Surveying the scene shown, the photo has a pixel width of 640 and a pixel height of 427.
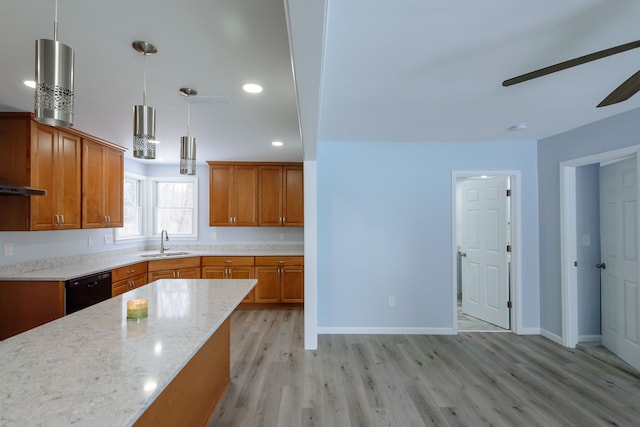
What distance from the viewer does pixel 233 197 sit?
5.08 metres

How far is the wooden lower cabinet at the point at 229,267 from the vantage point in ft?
15.6

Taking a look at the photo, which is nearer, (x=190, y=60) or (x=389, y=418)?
(x=190, y=60)

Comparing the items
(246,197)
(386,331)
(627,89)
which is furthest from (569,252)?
(246,197)

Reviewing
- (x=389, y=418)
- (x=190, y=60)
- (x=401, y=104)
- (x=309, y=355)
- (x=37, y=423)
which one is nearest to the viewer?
(x=37, y=423)

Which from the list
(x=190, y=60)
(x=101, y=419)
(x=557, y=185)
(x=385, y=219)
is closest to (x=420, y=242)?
(x=385, y=219)

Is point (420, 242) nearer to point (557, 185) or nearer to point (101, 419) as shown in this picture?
point (557, 185)

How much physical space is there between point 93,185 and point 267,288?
2.62 m

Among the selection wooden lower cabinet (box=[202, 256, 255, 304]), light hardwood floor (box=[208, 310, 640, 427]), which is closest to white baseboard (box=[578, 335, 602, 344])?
light hardwood floor (box=[208, 310, 640, 427])

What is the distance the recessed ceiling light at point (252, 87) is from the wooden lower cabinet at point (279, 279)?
2.97 m

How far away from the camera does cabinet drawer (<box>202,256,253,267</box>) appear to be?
15.6 feet

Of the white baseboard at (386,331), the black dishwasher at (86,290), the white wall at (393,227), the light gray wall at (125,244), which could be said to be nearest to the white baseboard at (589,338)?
the white wall at (393,227)

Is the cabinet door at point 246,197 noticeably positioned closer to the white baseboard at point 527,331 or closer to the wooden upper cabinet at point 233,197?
the wooden upper cabinet at point 233,197

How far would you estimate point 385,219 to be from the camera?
3799 mm

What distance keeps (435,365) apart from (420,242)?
1.37 m
